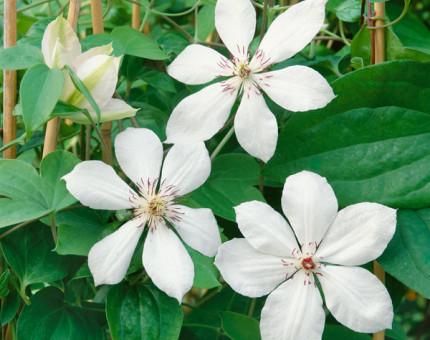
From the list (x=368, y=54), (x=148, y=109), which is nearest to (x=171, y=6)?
(x=148, y=109)

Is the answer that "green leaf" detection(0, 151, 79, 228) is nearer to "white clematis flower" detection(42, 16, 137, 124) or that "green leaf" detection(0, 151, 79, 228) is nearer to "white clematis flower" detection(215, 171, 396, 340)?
"white clematis flower" detection(42, 16, 137, 124)

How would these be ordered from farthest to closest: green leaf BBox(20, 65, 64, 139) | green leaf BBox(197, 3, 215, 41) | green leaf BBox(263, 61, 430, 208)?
green leaf BBox(197, 3, 215, 41) → green leaf BBox(263, 61, 430, 208) → green leaf BBox(20, 65, 64, 139)

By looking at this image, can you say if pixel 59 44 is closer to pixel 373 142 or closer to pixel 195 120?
pixel 195 120

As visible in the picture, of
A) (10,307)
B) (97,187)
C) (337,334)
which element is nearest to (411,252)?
(337,334)

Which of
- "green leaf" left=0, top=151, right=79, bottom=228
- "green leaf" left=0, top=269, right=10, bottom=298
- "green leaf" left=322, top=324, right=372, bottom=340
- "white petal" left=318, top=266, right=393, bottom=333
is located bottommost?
"green leaf" left=322, top=324, right=372, bottom=340

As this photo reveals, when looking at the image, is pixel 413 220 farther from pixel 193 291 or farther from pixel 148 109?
pixel 193 291

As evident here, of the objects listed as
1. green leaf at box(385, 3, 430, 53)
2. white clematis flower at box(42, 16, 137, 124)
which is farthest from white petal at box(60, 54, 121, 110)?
green leaf at box(385, 3, 430, 53)
